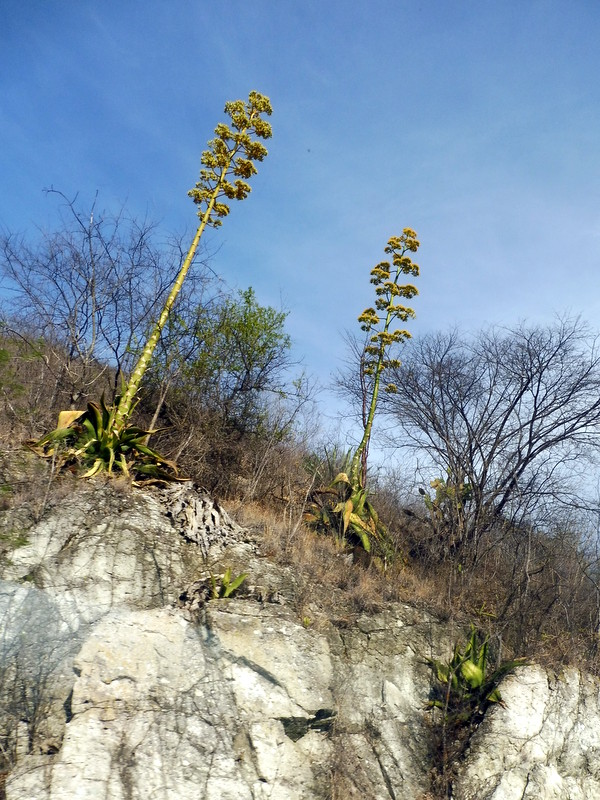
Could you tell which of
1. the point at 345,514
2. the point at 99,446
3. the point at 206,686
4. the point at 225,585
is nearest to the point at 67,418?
the point at 99,446

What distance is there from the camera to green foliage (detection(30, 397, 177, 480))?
8609 mm

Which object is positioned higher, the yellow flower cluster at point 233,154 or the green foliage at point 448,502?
the yellow flower cluster at point 233,154

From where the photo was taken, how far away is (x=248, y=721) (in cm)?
662

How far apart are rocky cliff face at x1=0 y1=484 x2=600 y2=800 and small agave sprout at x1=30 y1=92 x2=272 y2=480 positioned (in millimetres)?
684

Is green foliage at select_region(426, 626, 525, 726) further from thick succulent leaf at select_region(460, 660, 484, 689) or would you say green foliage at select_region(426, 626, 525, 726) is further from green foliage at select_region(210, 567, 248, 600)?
green foliage at select_region(210, 567, 248, 600)

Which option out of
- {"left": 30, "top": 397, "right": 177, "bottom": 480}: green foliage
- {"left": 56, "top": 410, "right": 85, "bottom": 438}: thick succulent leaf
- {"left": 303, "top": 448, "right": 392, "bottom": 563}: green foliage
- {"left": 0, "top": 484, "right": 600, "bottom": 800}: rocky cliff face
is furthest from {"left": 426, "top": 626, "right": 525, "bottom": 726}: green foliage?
{"left": 56, "top": 410, "right": 85, "bottom": 438}: thick succulent leaf

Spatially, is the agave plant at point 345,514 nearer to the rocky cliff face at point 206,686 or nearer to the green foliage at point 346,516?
the green foliage at point 346,516

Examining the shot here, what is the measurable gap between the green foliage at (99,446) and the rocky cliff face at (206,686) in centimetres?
49

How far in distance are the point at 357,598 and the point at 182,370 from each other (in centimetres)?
575

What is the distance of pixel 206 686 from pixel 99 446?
12.7ft

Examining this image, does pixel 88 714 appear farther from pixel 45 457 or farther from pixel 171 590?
pixel 45 457

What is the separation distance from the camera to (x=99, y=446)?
8.84 metres

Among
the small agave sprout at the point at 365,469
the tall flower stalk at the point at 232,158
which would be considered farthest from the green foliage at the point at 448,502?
the tall flower stalk at the point at 232,158

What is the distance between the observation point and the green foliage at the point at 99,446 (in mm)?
8609
